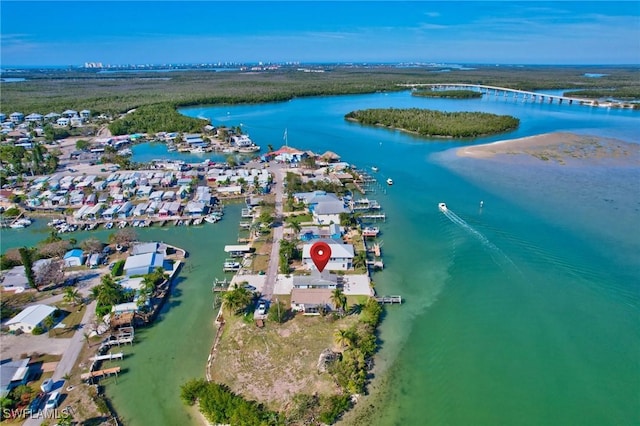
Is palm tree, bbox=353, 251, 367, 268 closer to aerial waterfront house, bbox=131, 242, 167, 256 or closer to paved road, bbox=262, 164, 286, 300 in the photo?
paved road, bbox=262, 164, 286, 300

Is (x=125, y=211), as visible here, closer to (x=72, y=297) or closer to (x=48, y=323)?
(x=72, y=297)

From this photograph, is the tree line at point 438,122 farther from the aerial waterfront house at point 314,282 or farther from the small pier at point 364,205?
the aerial waterfront house at point 314,282

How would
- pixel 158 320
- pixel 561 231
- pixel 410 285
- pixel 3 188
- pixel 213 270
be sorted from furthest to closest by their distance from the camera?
pixel 3 188 < pixel 561 231 < pixel 213 270 < pixel 410 285 < pixel 158 320

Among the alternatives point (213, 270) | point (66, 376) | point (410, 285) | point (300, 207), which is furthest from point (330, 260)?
point (66, 376)

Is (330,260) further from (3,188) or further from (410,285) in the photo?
(3,188)

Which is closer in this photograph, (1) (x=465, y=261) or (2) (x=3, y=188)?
(1) (x=465, y=261)

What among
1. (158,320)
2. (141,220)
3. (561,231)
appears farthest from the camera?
(141,220)
